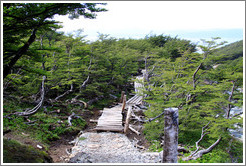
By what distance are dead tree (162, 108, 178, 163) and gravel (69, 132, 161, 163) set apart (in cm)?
156

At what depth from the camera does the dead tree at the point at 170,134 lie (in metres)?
3.35

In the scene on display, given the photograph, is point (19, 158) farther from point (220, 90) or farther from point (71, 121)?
point (220, 90)

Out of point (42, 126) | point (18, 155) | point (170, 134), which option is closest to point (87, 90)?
point (42, 126)

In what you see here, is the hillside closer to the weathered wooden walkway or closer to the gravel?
the gravel

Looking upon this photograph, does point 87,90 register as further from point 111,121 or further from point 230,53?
point 230,53

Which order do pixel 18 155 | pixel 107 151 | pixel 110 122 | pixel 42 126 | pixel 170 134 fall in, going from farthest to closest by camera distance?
pixel 110 122 → pixel 42 126 → pixel 107 151 → pixel 18 155 → pixel 170 134

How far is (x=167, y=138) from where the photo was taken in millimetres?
3422

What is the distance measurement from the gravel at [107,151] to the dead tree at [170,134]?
156cm

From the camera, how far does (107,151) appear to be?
6.45m

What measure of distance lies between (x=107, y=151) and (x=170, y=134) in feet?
12.4

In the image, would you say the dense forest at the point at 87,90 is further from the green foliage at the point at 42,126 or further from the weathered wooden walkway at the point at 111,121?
the weathered wooden walkway at the point at 111,121

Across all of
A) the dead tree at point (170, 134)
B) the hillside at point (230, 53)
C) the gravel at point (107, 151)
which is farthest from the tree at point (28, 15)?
the hillside at point (230, 53)

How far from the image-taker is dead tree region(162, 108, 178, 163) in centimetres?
335

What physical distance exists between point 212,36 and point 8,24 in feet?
27.2
